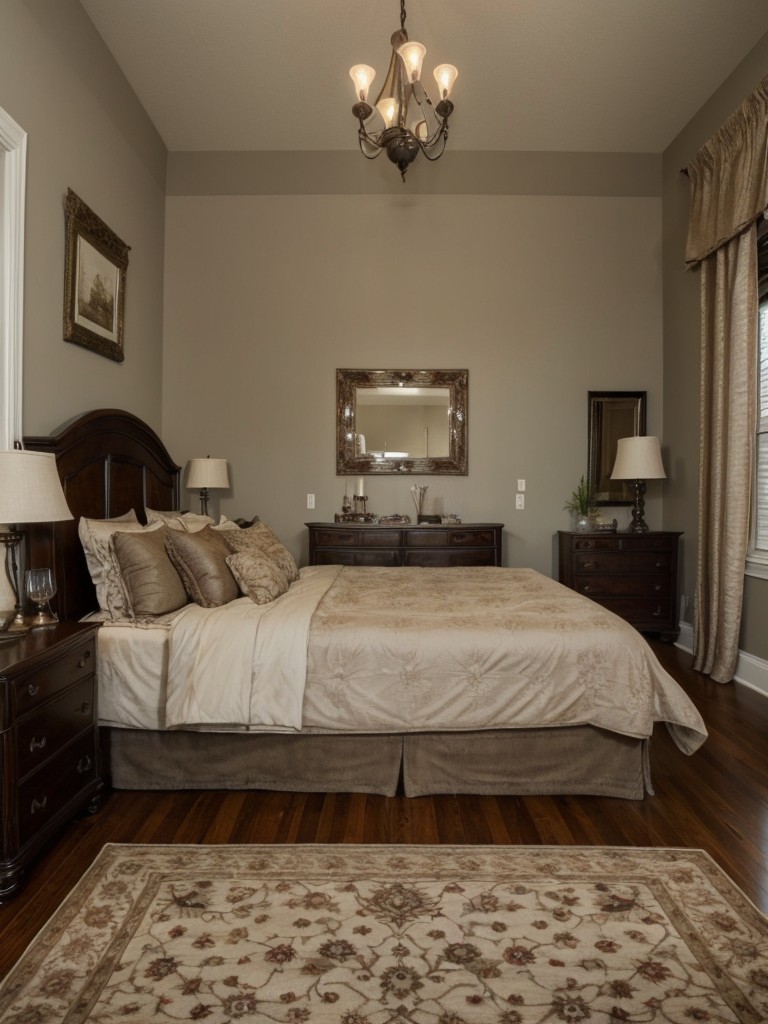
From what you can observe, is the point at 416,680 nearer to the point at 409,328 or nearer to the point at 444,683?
the point at 444,683

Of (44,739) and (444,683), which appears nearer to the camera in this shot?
(44,739)

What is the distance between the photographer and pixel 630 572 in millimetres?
4469

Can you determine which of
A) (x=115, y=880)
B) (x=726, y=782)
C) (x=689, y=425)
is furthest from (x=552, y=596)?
(x=689, y=425)

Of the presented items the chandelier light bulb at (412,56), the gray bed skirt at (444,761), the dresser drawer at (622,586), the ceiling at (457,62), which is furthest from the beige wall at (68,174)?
the dresser drawer at (622,586)

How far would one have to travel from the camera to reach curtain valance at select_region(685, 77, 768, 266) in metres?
3.36

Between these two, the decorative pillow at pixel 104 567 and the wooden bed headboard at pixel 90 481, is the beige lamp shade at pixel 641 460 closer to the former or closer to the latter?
the wooden bed headboard at pixel 90 481

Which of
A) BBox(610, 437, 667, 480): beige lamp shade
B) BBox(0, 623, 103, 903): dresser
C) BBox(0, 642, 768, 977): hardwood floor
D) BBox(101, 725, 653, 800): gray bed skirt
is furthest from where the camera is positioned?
BBox(610, 437, 667, 480): beige lamp shade

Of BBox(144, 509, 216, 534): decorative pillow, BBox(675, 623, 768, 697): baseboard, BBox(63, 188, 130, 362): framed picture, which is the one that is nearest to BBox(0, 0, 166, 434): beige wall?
BBox(63, 188, 130, 362): framed picture

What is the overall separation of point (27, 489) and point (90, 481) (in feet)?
3.55

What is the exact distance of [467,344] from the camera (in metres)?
4.84

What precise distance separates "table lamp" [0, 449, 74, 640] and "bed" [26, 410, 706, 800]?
32cm

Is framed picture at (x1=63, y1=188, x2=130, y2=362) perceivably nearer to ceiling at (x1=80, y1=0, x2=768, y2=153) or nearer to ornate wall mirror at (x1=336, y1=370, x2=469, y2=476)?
ceiling at (x1=80, y1=0, x2=768, y2=153)

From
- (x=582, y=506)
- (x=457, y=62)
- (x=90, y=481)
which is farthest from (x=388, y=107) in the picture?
(x=582, y=506)

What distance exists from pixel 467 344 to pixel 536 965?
4.26 m
